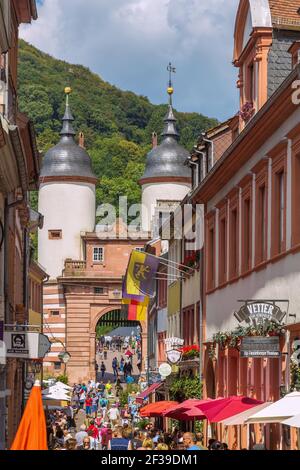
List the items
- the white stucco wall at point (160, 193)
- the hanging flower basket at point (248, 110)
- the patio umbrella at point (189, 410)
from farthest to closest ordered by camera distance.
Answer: the white stucco wall at point (160, 193), the hanging flower basket at point (248, 110), the patio umbrella at point (189, 410)

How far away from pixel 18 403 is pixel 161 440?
5.28 m

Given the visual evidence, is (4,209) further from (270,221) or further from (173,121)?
(173,121)

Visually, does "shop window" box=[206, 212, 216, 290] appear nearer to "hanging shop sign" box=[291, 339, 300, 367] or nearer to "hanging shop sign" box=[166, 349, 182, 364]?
"hanging shop sign" box=[166, 349, 182, 364]

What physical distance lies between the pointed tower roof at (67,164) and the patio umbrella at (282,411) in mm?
83317

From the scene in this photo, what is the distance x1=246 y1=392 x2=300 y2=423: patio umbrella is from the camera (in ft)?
53.5

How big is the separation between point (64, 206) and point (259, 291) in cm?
7563

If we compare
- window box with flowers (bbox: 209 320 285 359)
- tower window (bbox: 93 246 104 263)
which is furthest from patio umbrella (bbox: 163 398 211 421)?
tower window (bbox: 93 246 104 263)

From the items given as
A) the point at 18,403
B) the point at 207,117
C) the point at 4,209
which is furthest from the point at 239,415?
the point at 207,117

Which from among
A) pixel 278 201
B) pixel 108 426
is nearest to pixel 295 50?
pixel 278 201

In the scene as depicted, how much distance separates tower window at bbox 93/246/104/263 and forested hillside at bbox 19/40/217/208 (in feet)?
119

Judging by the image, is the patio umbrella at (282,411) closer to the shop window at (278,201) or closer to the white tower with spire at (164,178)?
the shop window at (278,201)

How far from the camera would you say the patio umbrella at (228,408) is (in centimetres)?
2248

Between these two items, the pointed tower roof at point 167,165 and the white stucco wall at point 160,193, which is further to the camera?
the pointed tower roof at point 167,165

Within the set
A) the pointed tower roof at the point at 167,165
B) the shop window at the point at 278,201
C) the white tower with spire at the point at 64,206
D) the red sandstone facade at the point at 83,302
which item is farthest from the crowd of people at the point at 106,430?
the pointed tower roof at the point at 167,165
